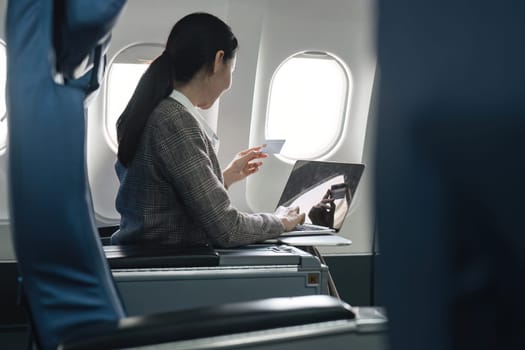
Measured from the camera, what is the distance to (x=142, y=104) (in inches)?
81.0

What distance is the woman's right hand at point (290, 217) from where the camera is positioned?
7.34 feet

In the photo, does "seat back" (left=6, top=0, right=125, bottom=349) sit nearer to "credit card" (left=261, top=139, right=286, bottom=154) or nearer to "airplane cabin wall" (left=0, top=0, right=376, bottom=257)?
"credit card" (left=261, top=139, right=286, bottom=154)

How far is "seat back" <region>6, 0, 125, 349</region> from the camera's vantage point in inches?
37.7

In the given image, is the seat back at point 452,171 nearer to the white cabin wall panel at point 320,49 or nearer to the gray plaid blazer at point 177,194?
the gray plaid blazer at point 177,194

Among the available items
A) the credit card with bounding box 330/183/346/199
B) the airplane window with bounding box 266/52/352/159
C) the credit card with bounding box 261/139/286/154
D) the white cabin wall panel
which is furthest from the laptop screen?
the airplane window with bounding box 266/52/352/159

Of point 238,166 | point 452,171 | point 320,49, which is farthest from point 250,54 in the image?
point 452,171

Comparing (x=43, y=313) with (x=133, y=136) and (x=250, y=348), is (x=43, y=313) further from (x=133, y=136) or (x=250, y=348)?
(x=133, y=136)

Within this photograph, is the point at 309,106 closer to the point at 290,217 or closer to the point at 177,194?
the point at 290,217

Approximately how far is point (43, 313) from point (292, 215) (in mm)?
1350

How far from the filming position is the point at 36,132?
0.96m

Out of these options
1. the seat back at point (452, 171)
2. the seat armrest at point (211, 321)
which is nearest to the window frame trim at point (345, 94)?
the seat armrest at point (211, 321)

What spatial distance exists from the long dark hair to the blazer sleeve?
4.6 inches

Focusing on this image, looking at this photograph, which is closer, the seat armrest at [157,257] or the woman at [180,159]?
the seat armrest at [157,257]

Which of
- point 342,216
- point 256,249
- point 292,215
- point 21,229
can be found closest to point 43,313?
point 21,229
